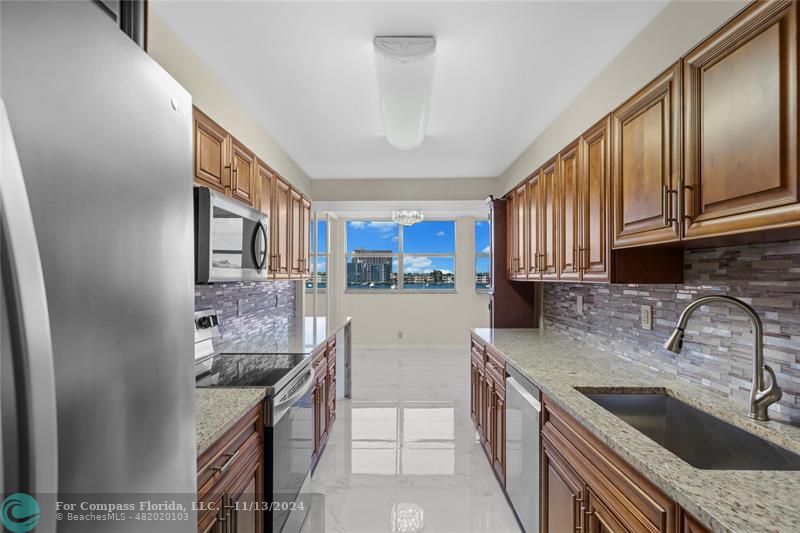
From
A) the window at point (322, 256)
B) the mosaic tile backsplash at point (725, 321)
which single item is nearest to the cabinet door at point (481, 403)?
the mosaic tile backsplash at point (725, 321)

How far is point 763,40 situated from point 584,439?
1316mm

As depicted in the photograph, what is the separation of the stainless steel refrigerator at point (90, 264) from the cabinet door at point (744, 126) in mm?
1452

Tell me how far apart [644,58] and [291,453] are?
8.36 feet

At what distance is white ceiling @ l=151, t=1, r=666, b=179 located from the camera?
5.63ft

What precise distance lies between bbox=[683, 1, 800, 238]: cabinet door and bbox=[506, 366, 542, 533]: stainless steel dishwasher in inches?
41.1

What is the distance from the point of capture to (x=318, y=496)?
2.45m

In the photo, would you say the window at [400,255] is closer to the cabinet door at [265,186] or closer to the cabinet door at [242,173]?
the cabinet door at [265,186]

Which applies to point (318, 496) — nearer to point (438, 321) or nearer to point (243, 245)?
point (243, 245)

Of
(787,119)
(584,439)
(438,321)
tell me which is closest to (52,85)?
(787,119)

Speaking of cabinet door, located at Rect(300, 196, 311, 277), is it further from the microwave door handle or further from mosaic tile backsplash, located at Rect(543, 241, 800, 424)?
mosaic tile backsplash, located at Rect(543, 241, 800, 424)

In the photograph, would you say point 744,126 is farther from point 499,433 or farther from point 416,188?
point 416,188

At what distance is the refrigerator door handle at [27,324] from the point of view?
41 cm

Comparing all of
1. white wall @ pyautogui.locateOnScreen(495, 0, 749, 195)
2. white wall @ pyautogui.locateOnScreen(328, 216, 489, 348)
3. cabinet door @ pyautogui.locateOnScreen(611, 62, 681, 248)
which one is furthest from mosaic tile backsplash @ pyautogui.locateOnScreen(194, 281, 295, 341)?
white wall @ pyautogui.locateOnScreen(328, 216, 489, 348)

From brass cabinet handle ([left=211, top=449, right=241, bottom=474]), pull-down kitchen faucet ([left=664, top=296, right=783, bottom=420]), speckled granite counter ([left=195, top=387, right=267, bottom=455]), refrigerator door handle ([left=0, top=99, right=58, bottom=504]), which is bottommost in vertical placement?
brass cabinet handle ([left=211, top=449, right=241, bottom=474])
